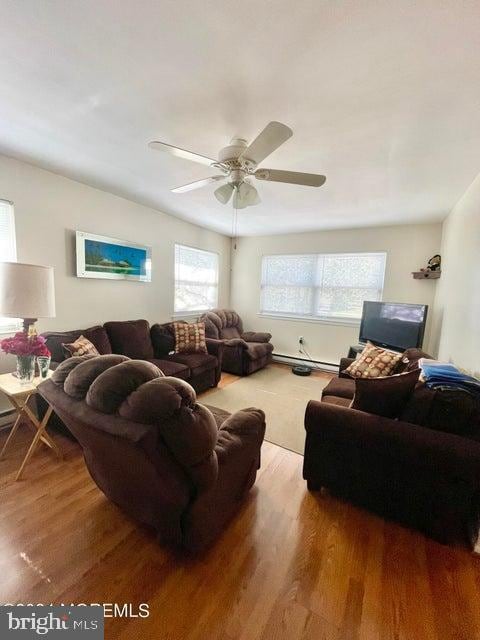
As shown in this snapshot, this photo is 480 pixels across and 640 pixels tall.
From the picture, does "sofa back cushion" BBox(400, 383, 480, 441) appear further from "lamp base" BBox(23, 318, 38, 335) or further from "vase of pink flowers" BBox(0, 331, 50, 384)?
"lamp base" BBox(23, 318, 38, 335)

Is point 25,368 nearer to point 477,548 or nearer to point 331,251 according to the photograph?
point 477,548

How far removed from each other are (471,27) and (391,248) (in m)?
3.39

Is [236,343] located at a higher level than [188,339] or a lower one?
lower

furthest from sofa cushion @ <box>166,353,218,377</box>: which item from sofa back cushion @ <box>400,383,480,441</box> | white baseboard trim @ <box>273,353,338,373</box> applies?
sofa back cushion @ <box>400,383,480,441</box>

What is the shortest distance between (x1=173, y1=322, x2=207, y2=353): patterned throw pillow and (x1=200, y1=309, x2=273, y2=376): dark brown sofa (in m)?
0.15

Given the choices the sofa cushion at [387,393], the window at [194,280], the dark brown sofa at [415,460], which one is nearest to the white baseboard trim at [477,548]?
the dark brown sofa at [415,460]

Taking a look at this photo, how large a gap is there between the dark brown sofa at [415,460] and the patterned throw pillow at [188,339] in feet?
7.15

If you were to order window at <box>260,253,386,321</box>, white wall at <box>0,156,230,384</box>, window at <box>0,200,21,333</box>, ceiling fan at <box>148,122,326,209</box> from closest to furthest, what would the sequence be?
ceiling fan at <box>148,122,326,209</box> < window at <box>0,200,21,333</box> < white wall at <box>0,156,230,384</box> < window at <box>260,253,386,321</box>

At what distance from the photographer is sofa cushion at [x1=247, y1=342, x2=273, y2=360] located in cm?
425

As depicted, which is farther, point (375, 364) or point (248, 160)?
point (375, 364)

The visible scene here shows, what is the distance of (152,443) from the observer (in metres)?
0.96

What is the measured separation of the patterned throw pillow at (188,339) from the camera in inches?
141

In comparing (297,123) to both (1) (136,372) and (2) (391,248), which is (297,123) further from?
(2) (391,248)

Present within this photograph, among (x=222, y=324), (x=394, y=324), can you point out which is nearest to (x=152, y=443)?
(x=394, y=324)
